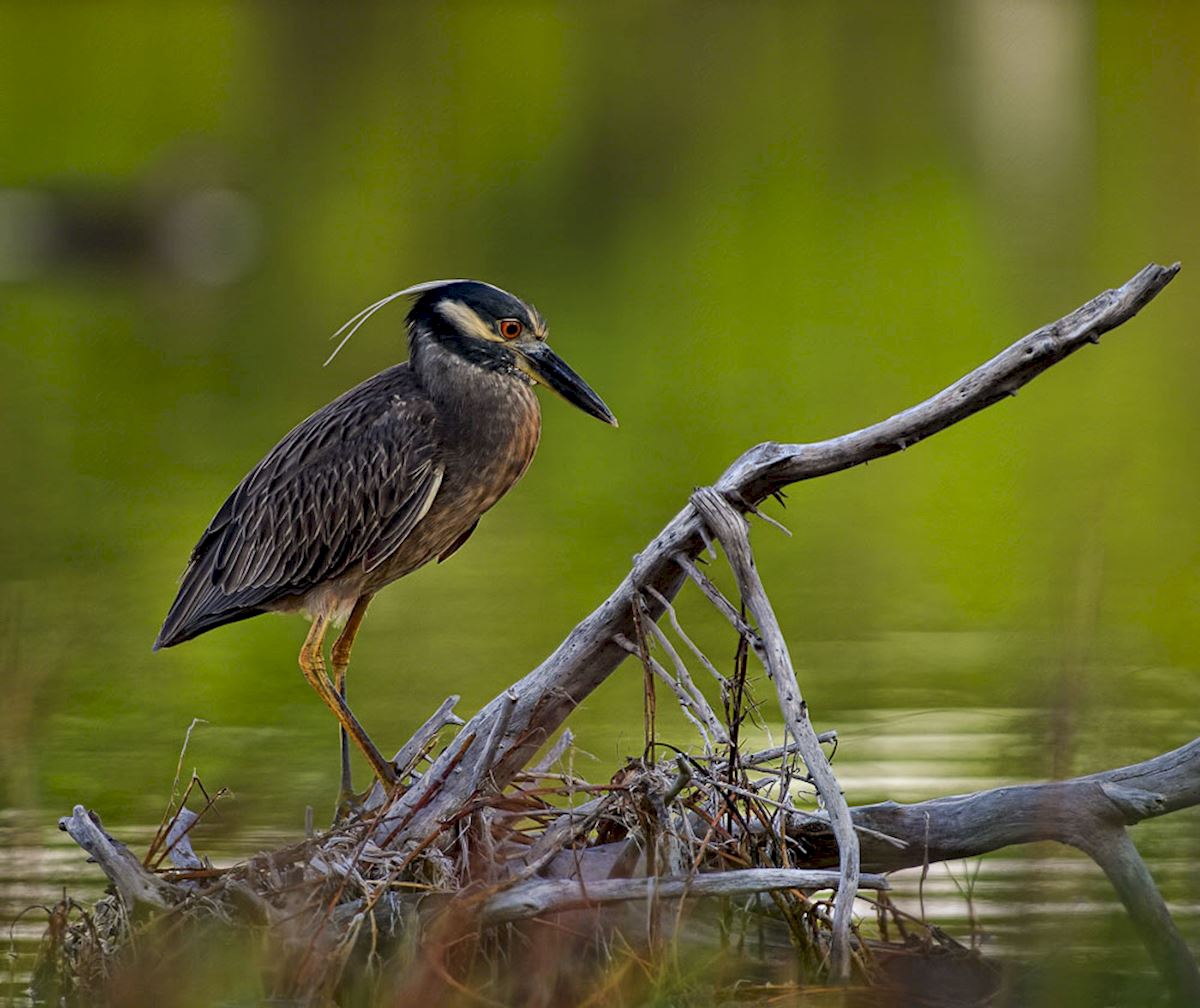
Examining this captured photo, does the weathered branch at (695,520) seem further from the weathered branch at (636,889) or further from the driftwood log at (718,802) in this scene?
the weathered branch at (636,889)

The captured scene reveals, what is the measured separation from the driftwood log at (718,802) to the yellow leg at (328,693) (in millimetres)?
358

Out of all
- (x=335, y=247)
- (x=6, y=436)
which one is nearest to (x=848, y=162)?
(x=335, y=247)

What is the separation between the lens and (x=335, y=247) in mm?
25219

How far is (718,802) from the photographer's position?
510 cm

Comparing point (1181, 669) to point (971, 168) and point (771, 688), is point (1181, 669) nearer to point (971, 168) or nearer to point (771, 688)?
point (771, 688)

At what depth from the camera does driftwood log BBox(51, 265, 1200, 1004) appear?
450cm

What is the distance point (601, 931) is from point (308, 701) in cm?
390

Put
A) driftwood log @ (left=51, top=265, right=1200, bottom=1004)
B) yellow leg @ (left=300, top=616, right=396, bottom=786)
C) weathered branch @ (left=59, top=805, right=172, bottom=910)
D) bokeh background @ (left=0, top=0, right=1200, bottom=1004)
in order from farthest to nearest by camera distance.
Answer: bokeh background @ (left=0, top=0, right=1200, bottom=1004)
yellow leg @ (left=300, top=616, right=396, bottom=786)
weathered branch @ (left=59, top=805, right=172, bottom=910)
driftwood log @ (left=51, top=265, right=1200, bottom=1004)

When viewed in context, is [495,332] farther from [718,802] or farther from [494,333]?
[718,802]

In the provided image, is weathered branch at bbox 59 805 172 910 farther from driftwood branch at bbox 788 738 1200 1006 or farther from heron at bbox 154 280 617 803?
driftwood branch at bbox 788 738 1200 1006

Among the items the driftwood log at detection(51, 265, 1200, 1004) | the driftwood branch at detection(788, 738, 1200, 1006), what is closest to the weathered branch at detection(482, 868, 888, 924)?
the driftwood log at detection(51, 265, 1200, 1004)

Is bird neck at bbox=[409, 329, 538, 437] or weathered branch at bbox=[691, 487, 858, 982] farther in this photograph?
bird neck at bbox=[409, 329, 538, 437]

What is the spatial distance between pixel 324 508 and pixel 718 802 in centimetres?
177

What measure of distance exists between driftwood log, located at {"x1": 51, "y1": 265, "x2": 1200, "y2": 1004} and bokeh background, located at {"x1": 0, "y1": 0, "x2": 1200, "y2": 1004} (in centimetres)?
19
